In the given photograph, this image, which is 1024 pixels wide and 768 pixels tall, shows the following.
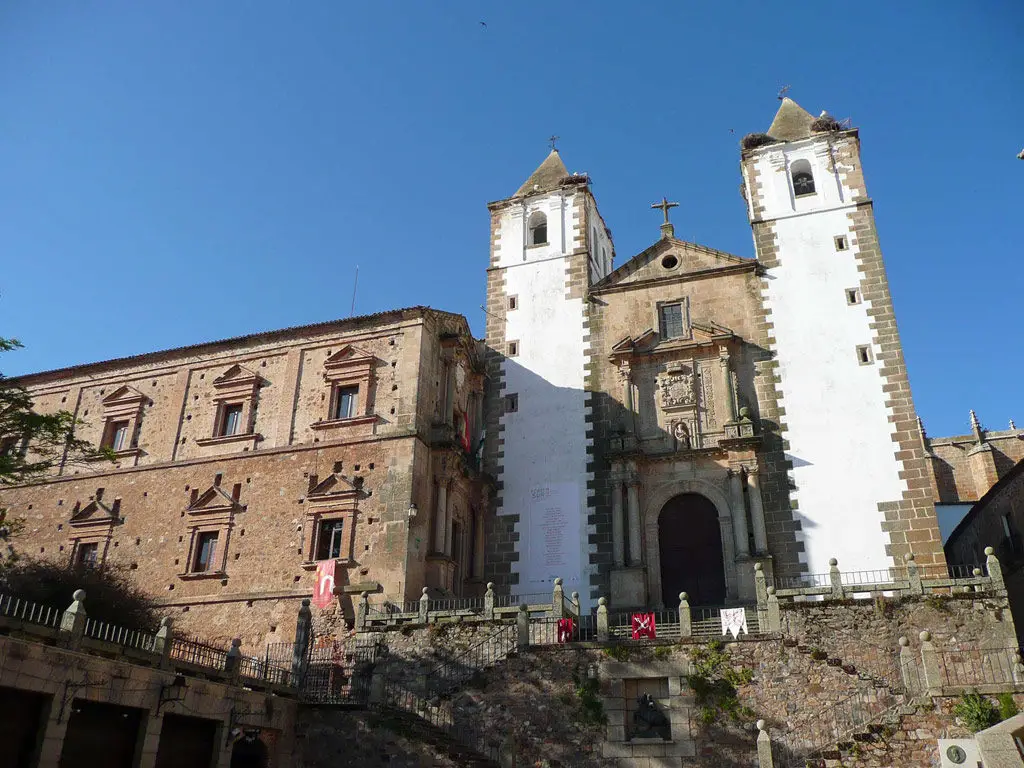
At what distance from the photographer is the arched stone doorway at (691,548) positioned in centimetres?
2612

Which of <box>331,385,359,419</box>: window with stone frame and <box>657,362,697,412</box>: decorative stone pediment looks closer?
<box>331,385,359,419</box>: window with stone frame

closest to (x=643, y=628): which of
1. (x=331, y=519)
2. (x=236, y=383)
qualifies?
(x=331, y=519)

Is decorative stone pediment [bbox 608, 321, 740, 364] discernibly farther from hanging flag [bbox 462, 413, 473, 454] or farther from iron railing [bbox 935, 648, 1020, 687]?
iron railing [bbox 935, 648, 1020, 687]

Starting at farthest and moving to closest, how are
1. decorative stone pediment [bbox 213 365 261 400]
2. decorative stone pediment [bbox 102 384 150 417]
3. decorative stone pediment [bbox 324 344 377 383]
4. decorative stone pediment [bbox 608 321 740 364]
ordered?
decorative stone pediment [bbox 102 384 150 417] → decorative stone pediment [bbox 213 365 261 400] → decorative stone pediment [bbox 608 321 740 364] → decorative stone pediment [bbox 324 344 377 383]

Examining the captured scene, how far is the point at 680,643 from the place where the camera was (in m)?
19.2

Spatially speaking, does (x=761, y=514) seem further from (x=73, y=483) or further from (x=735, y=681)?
(x=73, y=483)

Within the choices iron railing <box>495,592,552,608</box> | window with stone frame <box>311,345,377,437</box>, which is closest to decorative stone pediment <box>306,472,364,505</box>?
window with stone frame <box>311,345,377,437</box>

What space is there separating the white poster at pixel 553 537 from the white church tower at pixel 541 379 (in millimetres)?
32

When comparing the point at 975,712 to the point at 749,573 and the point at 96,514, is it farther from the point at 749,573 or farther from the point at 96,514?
the point at 96,514

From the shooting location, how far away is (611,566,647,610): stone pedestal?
2472cm

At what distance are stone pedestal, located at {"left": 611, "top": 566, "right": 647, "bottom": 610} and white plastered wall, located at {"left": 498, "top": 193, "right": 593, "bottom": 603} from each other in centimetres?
102

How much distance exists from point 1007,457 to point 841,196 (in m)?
20.8

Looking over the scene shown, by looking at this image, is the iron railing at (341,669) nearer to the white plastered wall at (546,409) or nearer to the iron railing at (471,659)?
the iron railing at (471,659)

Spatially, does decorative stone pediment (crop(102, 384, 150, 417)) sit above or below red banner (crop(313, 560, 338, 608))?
above
